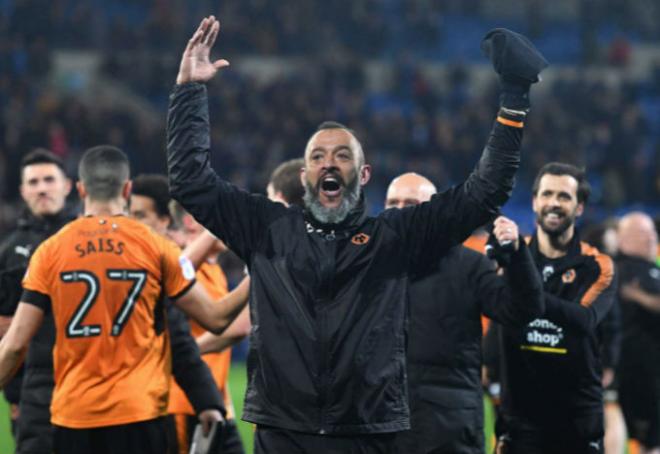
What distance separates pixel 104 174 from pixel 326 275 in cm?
143

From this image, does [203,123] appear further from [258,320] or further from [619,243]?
[619,243]

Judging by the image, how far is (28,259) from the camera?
22.2ft

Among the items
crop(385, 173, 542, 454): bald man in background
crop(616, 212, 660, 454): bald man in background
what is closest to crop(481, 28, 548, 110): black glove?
crop(385, 173, 542, 454): bald man in background

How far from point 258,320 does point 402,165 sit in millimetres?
17389

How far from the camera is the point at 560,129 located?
23.7 meters

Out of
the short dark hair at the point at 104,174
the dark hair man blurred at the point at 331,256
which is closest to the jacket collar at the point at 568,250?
the dark hair man blurred at the point at 331,256

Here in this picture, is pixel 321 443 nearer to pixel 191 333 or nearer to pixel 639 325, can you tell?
pixel 191 333

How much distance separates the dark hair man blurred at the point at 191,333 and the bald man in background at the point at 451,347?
1142 millimetres

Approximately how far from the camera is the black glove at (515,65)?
4449 mm

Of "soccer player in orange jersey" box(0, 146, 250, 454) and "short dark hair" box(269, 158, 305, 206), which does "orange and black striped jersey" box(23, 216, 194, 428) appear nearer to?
"soccer player in orange jersey" box(0, 146, 250, 454)

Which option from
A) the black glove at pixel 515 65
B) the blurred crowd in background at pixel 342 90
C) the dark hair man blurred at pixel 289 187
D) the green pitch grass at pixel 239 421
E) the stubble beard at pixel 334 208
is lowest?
the green pitch grass at pixel 239 421

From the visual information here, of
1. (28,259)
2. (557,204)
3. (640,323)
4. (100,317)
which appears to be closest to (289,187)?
(100,317)

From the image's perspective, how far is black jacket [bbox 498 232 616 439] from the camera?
6.06m

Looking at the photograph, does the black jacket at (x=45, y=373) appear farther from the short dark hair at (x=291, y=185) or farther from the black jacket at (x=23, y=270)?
the short dark hair at (x=291, y=185)
